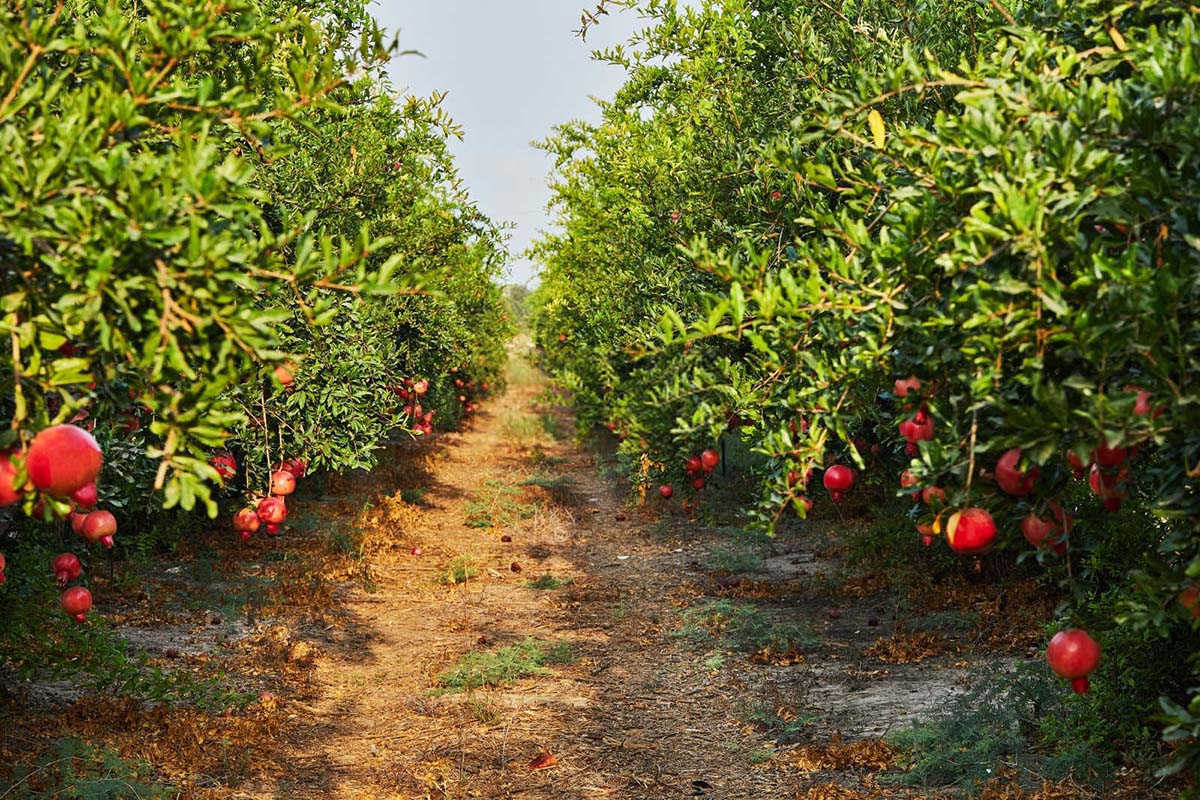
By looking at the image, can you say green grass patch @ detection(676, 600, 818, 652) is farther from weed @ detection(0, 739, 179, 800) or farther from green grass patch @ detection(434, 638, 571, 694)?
weed @ detection(0, 739, 179, 800)

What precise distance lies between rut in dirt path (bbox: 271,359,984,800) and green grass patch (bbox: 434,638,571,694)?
8 cm

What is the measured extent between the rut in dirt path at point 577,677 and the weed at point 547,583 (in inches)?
3.9

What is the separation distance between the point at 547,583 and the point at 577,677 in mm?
3613

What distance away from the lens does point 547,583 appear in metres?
12.7

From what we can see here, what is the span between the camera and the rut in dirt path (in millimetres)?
7027

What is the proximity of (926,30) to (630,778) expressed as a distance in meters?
6.07

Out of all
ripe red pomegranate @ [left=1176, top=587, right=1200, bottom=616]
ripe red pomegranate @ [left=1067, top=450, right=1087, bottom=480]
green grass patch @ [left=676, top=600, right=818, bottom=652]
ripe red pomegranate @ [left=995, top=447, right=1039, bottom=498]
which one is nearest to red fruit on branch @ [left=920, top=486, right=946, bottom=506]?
ripe red pomegranate @ [left=995, top=447, right=1039, bottom=498]

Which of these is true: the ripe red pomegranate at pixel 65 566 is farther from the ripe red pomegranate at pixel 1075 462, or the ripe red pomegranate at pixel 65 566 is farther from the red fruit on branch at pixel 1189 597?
the red fruit on branch at pixel 1189 597

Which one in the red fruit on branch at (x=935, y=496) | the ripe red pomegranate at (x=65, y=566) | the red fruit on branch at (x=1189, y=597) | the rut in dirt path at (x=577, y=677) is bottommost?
the rut in dirt path at (x=577, y=677)

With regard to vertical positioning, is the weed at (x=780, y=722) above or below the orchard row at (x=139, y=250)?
below

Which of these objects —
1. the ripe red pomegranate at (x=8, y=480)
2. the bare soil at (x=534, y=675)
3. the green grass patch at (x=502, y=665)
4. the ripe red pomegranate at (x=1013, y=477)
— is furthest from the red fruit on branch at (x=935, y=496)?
Result: the green grass patch at (x=502, y=665)

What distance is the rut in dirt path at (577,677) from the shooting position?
7.03 meters

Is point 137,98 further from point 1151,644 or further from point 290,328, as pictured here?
point 290,328

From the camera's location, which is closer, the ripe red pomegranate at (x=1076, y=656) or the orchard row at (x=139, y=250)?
the orchard row at (x=139, y=250)
